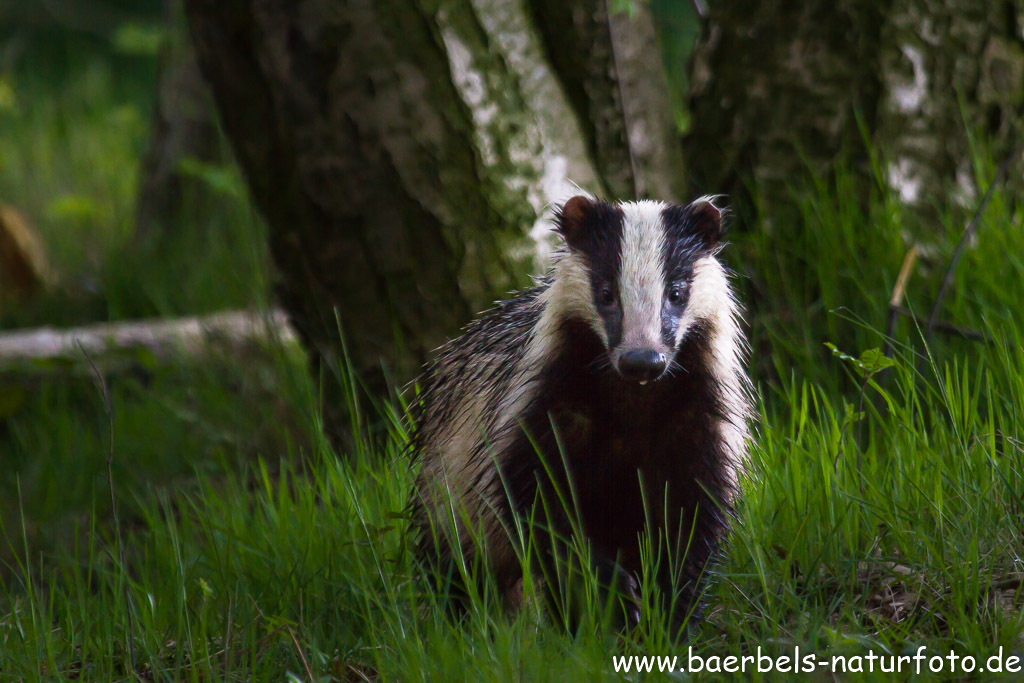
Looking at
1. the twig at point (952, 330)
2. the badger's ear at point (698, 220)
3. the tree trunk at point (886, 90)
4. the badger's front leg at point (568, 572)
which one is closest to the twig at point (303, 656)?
the badger's front leg at point (568, 572)

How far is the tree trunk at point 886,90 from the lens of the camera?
4.43 meters

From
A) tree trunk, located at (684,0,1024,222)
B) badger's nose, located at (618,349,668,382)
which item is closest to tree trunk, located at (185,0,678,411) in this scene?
tree trunk, located at (684,0,1024,222)

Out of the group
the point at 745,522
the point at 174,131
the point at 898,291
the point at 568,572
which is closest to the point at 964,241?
the point at 898,291

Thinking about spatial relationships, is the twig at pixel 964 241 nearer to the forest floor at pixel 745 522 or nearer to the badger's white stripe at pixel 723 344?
the forest floor at pixel 745 522

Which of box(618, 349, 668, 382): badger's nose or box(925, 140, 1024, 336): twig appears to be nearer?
box(618, 349, 668, 382): badger's nose

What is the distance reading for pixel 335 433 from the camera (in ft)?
14.9

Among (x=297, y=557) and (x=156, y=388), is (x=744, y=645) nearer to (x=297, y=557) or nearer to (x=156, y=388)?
(x=297, y=557)

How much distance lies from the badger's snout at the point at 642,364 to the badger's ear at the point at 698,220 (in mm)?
433

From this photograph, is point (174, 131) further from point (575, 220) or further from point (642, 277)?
point (642, 277)

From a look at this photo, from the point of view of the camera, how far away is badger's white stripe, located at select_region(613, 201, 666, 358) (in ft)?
9.21

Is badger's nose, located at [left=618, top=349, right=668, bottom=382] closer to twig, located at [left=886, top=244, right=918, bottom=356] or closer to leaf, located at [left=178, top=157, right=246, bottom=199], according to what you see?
twig, located at [left=886, top=244, right=918, bottom=356]

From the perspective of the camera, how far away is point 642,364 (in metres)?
2.70

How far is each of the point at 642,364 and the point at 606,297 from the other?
0.31 metres

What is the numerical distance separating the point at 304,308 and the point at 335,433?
521 mm
